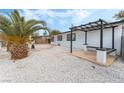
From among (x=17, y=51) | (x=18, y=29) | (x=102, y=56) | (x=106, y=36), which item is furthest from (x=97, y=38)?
(x=17, y=51)

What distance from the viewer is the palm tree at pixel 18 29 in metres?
9.94

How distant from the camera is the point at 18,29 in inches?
394

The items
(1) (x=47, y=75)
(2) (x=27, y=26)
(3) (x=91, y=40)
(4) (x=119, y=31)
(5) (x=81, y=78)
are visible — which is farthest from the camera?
(3) (x=91, y=40)

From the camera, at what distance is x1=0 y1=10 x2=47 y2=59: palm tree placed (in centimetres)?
994

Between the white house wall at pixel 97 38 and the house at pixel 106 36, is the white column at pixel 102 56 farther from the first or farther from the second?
the white house wall at pixel 97 38

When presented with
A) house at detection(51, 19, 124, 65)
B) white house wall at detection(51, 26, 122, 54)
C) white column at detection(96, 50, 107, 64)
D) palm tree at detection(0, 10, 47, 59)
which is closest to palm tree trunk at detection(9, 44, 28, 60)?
palm tree at detection(0, 10, 47, 59)

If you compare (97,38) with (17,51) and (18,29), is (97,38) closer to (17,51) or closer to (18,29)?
(18,29)

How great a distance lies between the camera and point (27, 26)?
34.1ft

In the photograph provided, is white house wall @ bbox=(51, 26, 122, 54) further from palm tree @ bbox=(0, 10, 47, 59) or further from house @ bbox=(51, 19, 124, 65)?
palm tree @ bbox=(0, 10, 47, 59)
